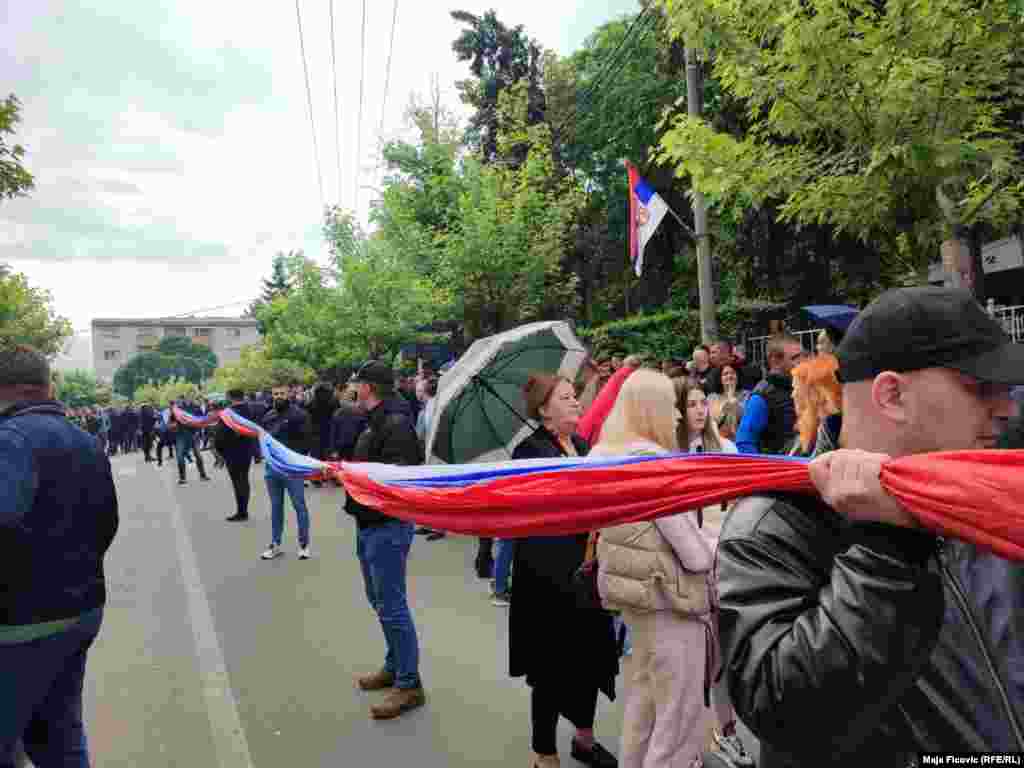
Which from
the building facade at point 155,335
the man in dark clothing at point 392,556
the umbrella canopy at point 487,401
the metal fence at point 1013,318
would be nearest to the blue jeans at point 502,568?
the umbrella canopy at point 487,401

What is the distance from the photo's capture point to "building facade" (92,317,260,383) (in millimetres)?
128000

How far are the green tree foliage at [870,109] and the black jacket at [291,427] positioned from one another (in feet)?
19.1

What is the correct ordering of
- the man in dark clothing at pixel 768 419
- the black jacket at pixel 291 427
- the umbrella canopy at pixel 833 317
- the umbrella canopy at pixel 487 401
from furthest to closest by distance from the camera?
1. the black jacket at pixel 291 427
2. the umbrella canopy at pixel 487 401
3. the man in dark clothing at pixel 768 419
4. the umbrella canopy at pixel 833 317

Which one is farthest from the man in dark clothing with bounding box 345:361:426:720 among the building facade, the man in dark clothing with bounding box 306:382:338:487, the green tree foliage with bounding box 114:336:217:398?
the building facade

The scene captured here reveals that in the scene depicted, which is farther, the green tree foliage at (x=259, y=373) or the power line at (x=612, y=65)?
the green tree foliage at (x=259, y=373)

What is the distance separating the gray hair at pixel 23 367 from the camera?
305 cm

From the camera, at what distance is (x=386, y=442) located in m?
4.47

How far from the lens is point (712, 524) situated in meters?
4.96

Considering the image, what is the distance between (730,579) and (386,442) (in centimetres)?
335

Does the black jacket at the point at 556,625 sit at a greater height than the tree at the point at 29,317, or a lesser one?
lesser

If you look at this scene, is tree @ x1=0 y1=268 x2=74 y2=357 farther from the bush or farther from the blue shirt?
the blue shirt

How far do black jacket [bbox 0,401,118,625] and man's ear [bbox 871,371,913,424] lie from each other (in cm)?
285

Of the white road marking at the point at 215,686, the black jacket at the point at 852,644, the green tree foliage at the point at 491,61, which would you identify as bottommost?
the white road marking at the point at 215,686

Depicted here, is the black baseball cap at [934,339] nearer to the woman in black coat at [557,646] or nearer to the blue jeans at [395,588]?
the woman in black coat at [557,646]
